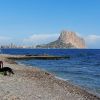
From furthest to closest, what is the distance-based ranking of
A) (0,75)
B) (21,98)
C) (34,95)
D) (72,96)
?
(0,75)
(72,96)
(34,95)
(21,98)

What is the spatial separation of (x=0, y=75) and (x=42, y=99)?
1174cm

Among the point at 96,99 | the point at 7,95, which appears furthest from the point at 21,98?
the point at 96,99

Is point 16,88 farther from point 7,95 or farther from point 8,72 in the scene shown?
point 8,72

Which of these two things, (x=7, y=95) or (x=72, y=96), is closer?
(x=7, y=95)

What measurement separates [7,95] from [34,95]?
1.87 m

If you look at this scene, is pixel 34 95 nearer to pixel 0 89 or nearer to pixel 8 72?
pixel 0 89

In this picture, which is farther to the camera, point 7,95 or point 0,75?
point 0,75

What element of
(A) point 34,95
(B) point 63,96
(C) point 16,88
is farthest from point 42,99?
(C) point 16,88

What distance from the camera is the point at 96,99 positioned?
2208cm

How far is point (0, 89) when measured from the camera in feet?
69.6

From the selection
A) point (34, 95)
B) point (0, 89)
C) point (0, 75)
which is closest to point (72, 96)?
point (34, 95)

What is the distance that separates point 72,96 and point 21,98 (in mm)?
4504

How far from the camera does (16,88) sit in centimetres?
2245

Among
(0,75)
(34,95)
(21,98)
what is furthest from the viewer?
(0,75)
